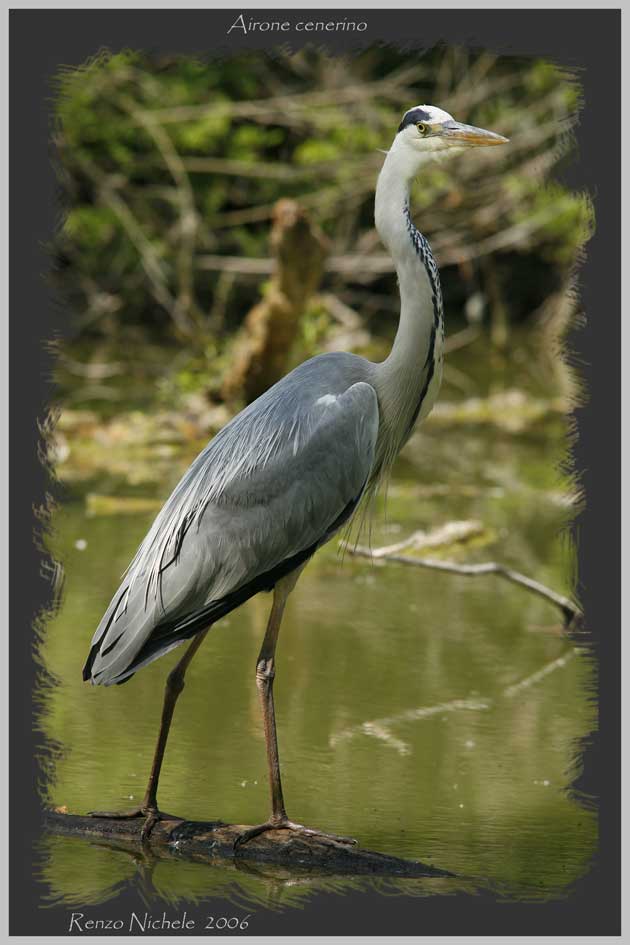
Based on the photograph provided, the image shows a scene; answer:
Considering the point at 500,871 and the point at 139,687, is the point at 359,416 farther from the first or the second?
the point at 139,687

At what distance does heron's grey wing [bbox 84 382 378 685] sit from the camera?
15.2 ft

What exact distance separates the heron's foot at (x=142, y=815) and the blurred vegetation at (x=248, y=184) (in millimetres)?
8732

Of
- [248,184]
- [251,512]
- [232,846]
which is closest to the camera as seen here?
[232,846]

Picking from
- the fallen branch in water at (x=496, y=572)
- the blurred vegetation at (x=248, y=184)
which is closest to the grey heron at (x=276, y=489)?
the fallen branch in water at (x=496, y=572)

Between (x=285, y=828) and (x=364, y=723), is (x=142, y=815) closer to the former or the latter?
(x=285, y=828)

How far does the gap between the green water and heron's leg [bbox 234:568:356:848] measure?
0.20 metres

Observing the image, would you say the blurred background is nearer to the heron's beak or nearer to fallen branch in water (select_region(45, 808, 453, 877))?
fallen branch in water (select_region(45, 808, 453, 877))

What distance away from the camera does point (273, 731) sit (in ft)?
15.3

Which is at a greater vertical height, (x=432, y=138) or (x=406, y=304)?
(x=432, y=138)

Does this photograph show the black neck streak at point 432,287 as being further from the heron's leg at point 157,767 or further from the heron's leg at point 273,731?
the heron's leg at point 157,767

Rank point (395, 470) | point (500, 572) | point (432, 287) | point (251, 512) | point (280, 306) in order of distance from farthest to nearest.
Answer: point (395, 470)
point (280, 306)
point (500, 572)
point (432, 287)
point (251, 512)

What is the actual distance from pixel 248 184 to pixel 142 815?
486 inches

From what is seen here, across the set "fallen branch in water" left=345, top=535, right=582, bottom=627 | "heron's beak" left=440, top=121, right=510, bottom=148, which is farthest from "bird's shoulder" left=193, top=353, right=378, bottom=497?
"fallen branch in water" left=345, top=535, right=582, bottom=627

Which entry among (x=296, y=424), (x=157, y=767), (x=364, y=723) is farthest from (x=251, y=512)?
(x=364, y=723)
